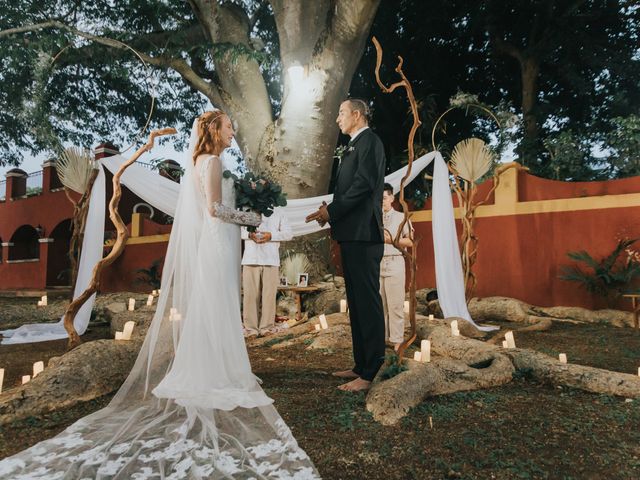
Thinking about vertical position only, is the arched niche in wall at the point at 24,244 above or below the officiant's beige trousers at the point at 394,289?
above

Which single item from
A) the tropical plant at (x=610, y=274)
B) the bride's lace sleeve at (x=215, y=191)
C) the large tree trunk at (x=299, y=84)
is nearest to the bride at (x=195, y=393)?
the bride's lace sleeve at (x=215, y=191)

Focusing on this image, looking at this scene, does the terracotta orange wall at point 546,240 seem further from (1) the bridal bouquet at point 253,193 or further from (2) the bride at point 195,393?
(2) the bride at point 195,393

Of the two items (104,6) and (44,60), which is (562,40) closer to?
(104,6)

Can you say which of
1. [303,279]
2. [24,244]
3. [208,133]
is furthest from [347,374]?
[24,244]

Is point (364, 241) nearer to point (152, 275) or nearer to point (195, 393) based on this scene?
point (195, 393)

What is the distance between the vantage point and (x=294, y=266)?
22.4ft

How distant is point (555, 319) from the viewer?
6.42 meters

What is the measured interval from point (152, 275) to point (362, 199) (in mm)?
8855

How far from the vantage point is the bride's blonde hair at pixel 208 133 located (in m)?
3.11

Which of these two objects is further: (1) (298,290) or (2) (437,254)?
(1) (298,290)

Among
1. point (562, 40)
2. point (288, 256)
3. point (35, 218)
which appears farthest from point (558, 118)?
point (35, 218)

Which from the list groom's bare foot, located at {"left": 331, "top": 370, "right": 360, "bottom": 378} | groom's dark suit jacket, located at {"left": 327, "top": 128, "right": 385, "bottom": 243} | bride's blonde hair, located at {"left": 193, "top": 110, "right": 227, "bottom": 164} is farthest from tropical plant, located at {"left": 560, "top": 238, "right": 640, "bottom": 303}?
bride's blonde hair, located at {"left": 193, "top": 110, "right": 227, "bottom": 164}

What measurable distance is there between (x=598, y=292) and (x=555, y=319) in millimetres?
710

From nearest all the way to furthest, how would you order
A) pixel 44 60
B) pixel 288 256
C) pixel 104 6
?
pixel 288 256 → pixel 44 60 → pixel 104 6
